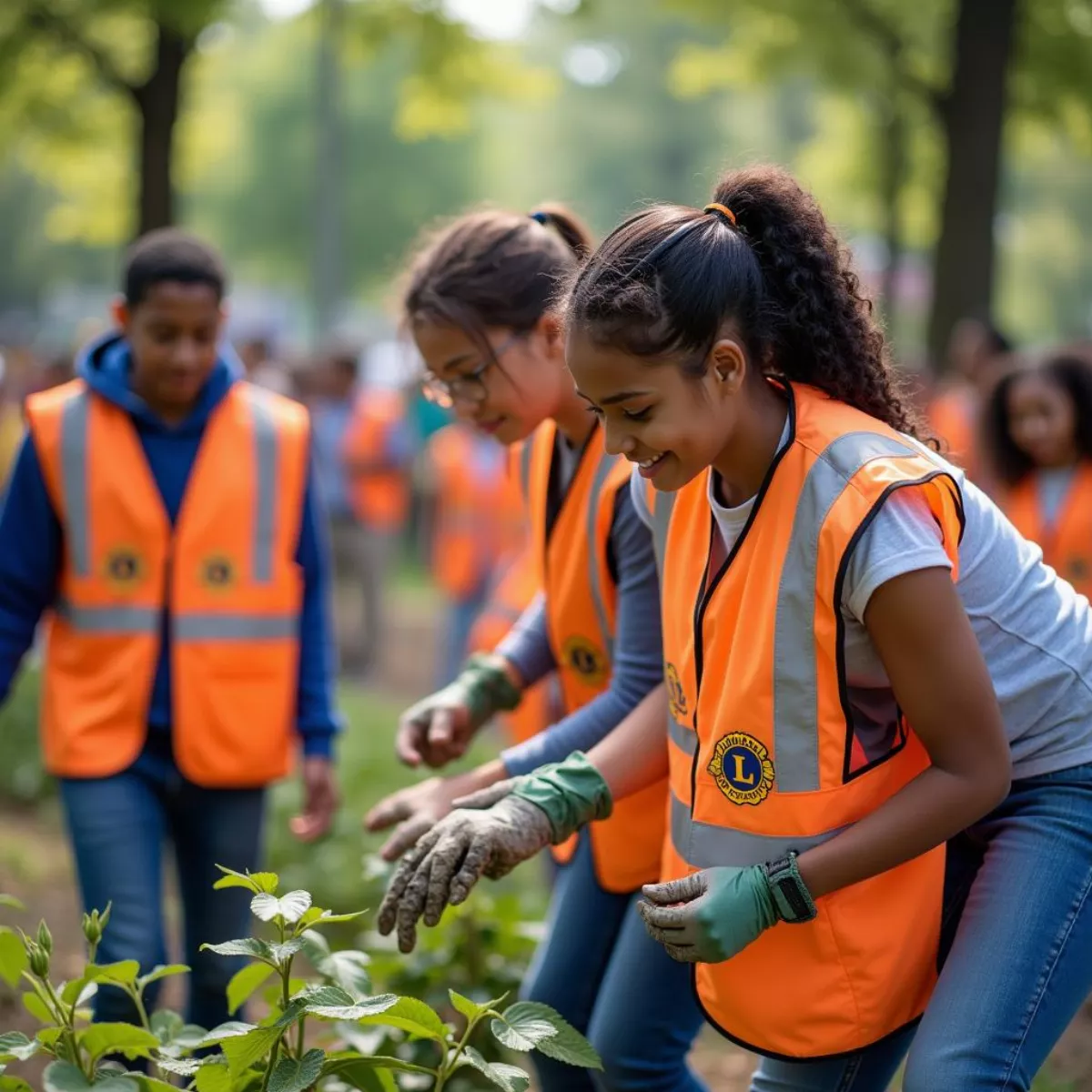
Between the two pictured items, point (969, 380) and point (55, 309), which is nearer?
point (969, 380)

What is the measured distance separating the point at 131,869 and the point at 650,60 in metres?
37.6

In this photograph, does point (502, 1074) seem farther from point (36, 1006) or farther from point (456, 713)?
point (456, 713)

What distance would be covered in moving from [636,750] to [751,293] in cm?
86

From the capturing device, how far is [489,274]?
3074 millimetres

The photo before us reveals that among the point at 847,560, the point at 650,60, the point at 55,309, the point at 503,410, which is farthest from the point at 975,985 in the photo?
the point at 55,309

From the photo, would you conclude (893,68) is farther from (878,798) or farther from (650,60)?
(650,60)

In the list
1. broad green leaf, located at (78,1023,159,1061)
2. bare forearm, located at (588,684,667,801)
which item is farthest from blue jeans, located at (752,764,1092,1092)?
broad green leaf, located at (78,1023,159,1061)

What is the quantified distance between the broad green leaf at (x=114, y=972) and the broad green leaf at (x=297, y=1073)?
0.86 feet

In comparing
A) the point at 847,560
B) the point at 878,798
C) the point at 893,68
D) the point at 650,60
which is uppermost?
the point at 650,60

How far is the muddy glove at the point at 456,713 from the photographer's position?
10.3 ft

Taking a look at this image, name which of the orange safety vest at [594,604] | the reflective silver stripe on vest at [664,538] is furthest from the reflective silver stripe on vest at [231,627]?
the reflective silver stripe on vest at [664,538]

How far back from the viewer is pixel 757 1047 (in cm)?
240

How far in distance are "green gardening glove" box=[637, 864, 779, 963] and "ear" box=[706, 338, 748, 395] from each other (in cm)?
70

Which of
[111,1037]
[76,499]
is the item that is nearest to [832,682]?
[111,1037]
